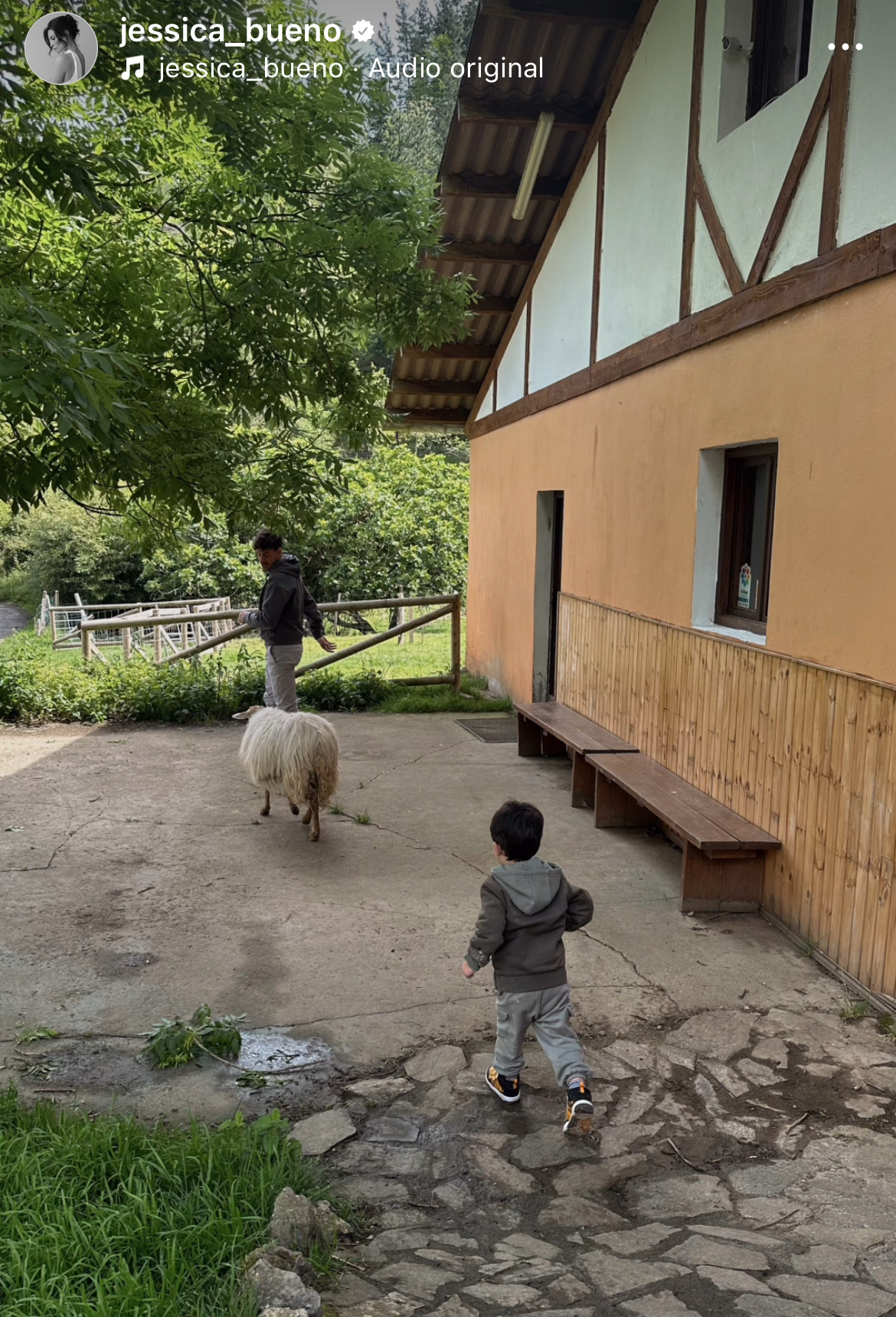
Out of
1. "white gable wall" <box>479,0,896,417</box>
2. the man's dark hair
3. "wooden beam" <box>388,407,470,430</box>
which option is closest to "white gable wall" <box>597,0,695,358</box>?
"white gable wall" <box>479,0,896,417</box>

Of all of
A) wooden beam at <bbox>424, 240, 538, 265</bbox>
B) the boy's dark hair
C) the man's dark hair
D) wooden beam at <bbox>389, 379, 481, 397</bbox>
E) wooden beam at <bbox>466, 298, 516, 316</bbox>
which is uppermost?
wooden beam at <bbox>424, 240, 538, 265</bbox>

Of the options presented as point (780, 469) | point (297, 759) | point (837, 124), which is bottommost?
point (297, 759)

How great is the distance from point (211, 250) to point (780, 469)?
4022mm

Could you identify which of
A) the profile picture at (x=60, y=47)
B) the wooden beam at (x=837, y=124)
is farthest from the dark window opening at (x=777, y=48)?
the profile picture at (x=60, y=47)

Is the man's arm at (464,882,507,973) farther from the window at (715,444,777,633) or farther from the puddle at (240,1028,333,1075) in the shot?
the window at (715,444,777,633)

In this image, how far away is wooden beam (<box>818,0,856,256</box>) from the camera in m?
4.71

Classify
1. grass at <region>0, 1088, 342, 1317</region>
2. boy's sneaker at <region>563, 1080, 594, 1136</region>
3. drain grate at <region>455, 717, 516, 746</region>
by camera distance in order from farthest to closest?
drain grate at <region>455, 717, 516, 746</region>, boy's sneaker at <region>563, 1080, 594, 1136</region>, grass at <region>0, 1088, 342, 1317</region>

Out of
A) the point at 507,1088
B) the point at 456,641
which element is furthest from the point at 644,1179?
the point at 456,641

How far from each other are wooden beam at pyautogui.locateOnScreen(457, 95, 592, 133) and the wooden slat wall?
4.50 m

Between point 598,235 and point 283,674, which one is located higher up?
point 598,235

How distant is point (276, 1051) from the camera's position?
400 cm

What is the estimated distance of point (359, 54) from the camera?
648 cm

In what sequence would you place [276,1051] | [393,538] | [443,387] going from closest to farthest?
[276,1051] → [443,387] → [393,538]

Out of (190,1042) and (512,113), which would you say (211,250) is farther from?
(190,1042)
